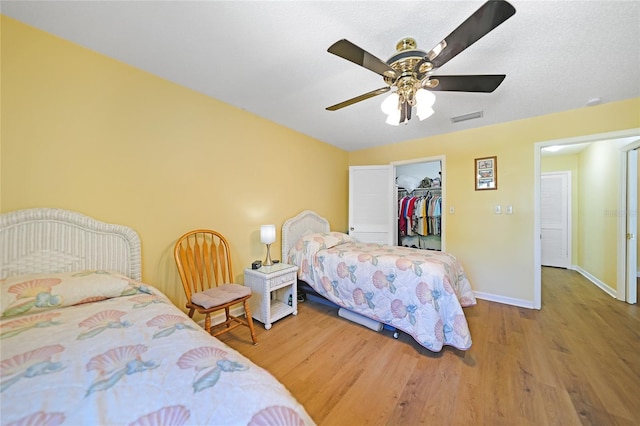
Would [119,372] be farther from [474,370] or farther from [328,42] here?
[474,370]

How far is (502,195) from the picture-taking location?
3.02 metres

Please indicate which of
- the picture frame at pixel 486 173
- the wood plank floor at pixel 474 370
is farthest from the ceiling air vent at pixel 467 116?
the wood plank floor at pixel 474 370

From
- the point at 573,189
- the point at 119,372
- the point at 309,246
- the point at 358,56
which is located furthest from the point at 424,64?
the point at 573,189

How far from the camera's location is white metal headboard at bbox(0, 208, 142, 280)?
4.57 feet

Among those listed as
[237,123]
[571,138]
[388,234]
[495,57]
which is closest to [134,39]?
[237,123]

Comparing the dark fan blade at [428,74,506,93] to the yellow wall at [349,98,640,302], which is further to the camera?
the yellow wall at [349,98,640,302]

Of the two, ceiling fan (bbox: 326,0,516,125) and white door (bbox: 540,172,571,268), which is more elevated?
ceiling fan (bbox: 326,0,516,125)

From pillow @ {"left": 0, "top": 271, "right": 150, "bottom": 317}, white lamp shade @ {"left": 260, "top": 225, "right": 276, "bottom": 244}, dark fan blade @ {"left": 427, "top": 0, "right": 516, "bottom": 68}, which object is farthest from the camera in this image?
white lamp shade @ {"left": 260, "top": 225, "right": 276, "bottom": 244}

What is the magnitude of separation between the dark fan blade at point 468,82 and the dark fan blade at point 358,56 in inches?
14.0

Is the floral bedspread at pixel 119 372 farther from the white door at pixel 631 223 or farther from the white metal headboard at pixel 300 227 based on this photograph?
the white door at pixel 631 223

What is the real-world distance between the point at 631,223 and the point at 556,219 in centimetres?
195

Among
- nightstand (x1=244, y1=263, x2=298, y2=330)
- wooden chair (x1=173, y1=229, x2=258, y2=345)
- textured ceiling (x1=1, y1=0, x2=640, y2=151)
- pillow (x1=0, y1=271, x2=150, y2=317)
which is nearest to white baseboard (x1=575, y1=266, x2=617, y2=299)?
textured ceiling (x1=1, y1=0, x2=640, y2=151)

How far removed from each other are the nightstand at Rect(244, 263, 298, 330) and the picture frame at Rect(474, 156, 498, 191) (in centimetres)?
277

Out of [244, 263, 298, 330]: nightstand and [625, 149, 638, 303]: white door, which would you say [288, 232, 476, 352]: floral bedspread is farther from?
[625, 149, 638, 303]: white door
